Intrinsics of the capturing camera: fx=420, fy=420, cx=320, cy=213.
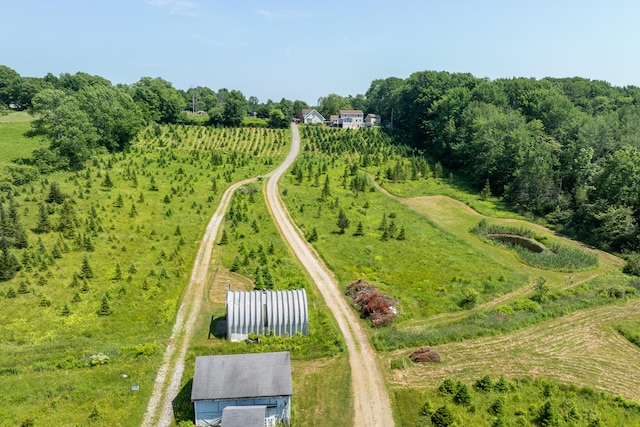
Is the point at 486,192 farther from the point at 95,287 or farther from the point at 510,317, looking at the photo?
the point at 95,287

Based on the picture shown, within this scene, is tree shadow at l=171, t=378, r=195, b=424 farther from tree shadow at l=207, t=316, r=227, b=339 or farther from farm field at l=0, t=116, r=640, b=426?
tree shadow at l=207, t=316, r=227, b=339

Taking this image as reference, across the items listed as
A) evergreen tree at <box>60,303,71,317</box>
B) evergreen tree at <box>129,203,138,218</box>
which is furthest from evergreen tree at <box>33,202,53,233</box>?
evergreen tree at <box>60,303,71,317</box>

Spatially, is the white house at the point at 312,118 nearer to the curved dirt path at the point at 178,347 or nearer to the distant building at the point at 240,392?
the curved dirt path at the point at 178,347

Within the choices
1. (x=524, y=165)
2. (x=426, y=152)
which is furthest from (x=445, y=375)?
(x=426, y=152)

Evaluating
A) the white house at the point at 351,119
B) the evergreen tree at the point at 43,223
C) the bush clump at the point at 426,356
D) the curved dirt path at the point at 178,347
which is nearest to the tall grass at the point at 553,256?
the bush clump at the point at 426,356

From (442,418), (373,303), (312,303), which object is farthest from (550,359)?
(312,303)

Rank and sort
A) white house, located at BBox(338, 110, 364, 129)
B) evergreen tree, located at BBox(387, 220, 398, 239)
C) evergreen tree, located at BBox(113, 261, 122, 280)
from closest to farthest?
evergreen tree, located at BBox(113, 261, 122, 280)
evergreen tree, located at BBox(387, 220, 398, 239)
white house, located at BBox(338, 110, 364, 129)
